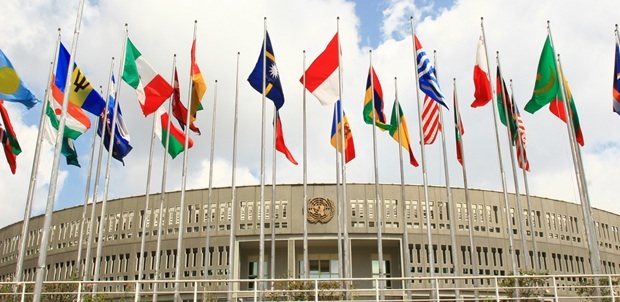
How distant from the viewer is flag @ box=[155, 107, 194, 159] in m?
30.4

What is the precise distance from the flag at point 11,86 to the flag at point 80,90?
150 centimetres

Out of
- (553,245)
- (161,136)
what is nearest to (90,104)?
(161,136)

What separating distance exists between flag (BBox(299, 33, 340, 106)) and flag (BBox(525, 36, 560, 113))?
8.53 meters

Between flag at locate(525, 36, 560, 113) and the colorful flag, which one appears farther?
the colorful flag

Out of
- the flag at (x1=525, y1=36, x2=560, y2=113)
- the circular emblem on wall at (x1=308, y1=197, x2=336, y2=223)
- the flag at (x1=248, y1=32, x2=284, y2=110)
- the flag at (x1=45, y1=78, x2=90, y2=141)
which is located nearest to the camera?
the flag at (x1=45, y1=78, x2=90, y2=141)

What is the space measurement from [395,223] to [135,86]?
25.4 m

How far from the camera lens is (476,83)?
2692cm

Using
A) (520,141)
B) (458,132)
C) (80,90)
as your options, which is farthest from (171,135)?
(520,141)

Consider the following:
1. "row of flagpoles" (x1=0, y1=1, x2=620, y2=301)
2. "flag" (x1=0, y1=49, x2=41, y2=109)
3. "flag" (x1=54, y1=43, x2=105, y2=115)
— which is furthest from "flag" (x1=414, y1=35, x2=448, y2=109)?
"flag" (x1=0, y1=49, x2=41, y2=109)

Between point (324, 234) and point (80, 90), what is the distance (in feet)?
81.5

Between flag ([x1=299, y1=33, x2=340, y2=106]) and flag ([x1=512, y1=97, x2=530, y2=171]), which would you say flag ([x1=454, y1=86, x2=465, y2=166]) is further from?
flag ([x1=299, y1=33, x2=340, y2=106])

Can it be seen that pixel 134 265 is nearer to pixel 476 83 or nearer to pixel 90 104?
pixel 90 104

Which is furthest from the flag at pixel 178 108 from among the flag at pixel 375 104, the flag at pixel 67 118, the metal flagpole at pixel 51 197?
the metal flagpole at pixel 51 197

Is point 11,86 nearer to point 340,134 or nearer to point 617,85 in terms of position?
point 340,134
